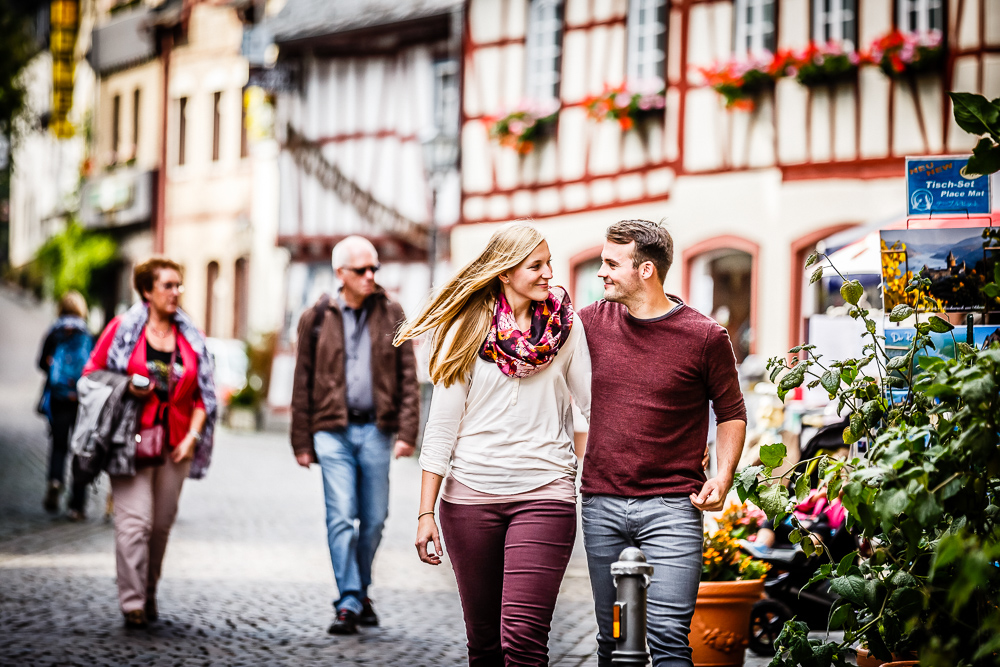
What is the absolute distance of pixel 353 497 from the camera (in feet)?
22.6

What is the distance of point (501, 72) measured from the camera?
18875 mm

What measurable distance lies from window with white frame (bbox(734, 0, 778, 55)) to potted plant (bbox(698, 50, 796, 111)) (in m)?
0.24

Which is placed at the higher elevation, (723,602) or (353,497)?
(353,497)

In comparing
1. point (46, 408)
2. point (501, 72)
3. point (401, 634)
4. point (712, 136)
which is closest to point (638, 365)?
point (401, 634)

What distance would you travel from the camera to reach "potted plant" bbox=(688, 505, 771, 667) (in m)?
5.86

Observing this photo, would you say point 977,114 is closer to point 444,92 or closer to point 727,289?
point 727,289

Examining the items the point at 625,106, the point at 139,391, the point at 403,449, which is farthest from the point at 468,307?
the point at 625,106

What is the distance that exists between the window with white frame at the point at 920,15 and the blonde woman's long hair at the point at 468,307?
36.1 ft

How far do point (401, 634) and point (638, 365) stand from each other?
2.94 meters

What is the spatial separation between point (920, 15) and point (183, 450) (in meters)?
10.2

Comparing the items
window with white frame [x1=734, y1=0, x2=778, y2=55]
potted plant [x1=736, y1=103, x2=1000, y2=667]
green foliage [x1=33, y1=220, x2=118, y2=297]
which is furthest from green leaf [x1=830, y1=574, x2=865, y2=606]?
green foliage [x1=33, y1=220, x2=118, y2=297]

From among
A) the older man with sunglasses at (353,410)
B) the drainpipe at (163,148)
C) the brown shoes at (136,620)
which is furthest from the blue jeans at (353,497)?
the drainpipe at (163,148)

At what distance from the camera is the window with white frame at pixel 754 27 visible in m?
15.4

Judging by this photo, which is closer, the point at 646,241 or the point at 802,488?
the point at 802,488
